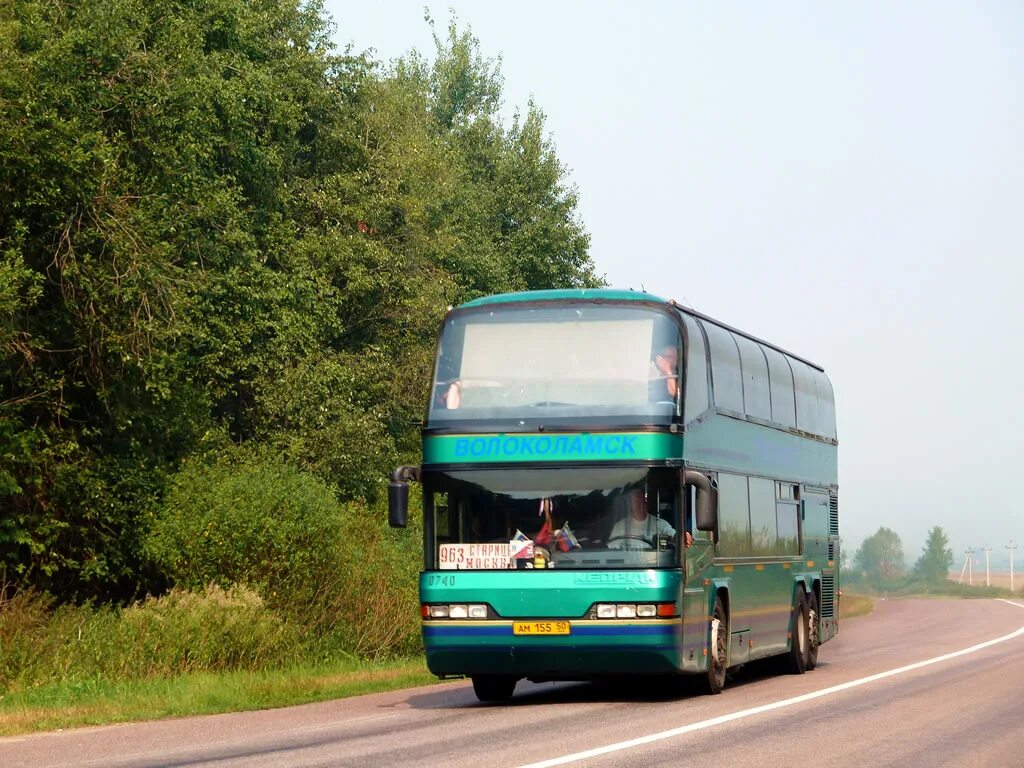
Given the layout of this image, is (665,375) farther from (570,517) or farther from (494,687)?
(494,687)

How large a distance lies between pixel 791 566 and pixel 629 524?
6811 millimetres

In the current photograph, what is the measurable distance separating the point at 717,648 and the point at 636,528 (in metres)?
2.53

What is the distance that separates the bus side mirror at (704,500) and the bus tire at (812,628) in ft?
25.2

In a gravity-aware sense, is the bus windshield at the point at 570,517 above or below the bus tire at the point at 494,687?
above

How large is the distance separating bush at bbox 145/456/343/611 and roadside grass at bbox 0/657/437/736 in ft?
13.0

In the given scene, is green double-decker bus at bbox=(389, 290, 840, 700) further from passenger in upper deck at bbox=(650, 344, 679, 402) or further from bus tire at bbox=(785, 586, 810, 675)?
bus tire at bbox=(785, 586, 810, 675)

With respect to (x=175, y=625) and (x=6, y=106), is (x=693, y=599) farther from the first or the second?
(x=6, y=106)

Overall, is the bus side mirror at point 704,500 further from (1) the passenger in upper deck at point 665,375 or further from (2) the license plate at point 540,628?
(2) the license plate at point 540,628

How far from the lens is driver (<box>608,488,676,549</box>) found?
16.5 m

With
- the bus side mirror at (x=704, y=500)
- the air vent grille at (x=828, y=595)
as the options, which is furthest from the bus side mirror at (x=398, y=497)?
the air vent grille at (x=828, y=595)

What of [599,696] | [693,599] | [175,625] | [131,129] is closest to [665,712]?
[693,599]

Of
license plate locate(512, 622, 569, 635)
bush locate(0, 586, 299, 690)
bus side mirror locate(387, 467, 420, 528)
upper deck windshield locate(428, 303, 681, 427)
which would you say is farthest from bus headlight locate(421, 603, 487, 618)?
bush locate(0, 586, 299, 690)

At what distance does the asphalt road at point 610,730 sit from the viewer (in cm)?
1177

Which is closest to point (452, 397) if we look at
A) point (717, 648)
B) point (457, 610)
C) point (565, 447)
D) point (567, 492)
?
point (565, 447)
